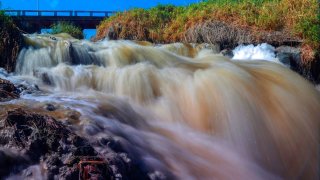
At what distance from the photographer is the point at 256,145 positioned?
5.18m

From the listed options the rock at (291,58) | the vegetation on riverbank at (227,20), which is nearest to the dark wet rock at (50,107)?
the rock at (291,58)

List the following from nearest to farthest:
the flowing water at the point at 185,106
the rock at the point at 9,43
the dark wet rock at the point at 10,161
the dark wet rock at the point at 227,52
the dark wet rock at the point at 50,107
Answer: the dark wet rock at the point at 10,161
the flowing water at the point at 185,106
the dark wet rock at the point at 50,107
the rock at the point at 9,43
the dark wet rock at the point at 227,52

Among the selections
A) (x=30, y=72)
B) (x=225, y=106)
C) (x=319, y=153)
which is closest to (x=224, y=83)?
(x=225, y=106)

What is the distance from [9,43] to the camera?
7.17m

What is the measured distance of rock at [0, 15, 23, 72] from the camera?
273 inches

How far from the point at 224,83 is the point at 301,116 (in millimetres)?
959

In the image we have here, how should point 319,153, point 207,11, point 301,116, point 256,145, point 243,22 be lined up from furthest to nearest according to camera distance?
point 207,11 → point 243,22 → point 301,116 → point 319,153 → point 256,145

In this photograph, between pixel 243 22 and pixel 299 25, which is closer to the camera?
pixel 299 25

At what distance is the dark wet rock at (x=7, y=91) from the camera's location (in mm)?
4607

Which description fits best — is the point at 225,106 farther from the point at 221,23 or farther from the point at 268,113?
the point at 221,23

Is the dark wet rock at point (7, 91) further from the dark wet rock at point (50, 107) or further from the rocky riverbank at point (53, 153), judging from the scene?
→ the rocky riverbank at point (53, 153)

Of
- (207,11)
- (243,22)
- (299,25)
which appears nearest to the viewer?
(299,25)

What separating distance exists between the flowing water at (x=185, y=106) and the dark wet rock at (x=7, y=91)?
112 millimetres

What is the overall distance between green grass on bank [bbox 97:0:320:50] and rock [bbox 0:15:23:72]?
459 centimetres
